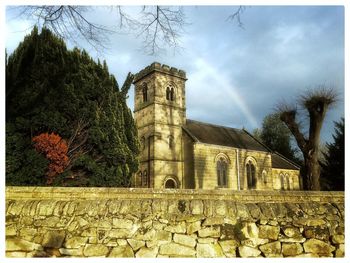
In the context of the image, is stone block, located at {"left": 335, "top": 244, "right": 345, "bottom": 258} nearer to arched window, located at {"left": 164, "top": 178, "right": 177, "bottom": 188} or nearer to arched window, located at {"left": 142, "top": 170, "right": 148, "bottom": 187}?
arched window, located at {"left": 164, "top": 178, "right": 177, "bottom": 188}

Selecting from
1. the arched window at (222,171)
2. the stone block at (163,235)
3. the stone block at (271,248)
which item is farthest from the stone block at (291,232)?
the arched window at (222,171)

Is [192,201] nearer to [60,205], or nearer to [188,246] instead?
[188,246]

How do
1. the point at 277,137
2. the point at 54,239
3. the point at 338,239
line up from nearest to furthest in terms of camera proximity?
the point at 54,239, the point at 338,239, the point at 277,137

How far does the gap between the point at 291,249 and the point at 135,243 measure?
9.41ft

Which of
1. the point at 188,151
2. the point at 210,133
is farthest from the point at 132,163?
the point at 210,133

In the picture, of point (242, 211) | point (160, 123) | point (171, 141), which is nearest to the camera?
point (242, 211)

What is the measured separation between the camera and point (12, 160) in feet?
39.9

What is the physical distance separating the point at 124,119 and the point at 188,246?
14.8m

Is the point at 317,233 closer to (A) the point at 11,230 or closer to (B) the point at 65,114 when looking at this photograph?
(A) the point at 11,230

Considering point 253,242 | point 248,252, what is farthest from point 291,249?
point 248,252

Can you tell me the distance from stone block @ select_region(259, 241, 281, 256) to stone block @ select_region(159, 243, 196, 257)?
129 cm

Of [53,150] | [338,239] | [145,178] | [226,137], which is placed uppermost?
[226,137]

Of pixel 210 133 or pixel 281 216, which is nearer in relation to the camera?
pixel 281 216

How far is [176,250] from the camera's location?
5.12m
